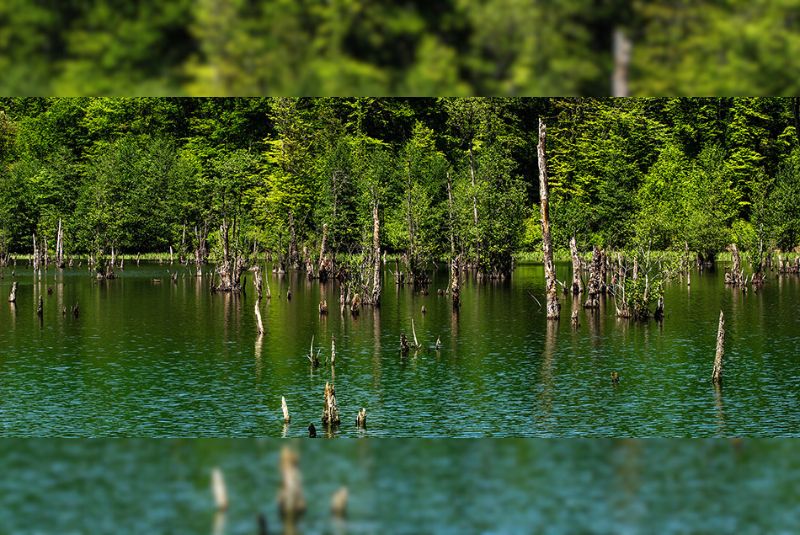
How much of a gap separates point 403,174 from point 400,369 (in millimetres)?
42175

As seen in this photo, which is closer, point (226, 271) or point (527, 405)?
point (527, 405)

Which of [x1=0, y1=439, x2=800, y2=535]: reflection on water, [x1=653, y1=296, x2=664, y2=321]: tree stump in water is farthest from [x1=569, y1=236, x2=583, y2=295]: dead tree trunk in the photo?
[x1=0, y1=439, x2=800, y2=535]: reflection on water

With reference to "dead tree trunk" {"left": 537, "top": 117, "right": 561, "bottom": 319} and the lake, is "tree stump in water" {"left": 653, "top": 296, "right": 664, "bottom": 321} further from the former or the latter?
"dead tree trunk" {"left": 537, "top": 117, "right": 561, "bottom": 319}

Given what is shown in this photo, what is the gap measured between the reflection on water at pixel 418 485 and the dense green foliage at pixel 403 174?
38.9 meters

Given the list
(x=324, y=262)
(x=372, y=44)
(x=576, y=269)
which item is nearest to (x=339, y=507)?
(x=372, y=44)

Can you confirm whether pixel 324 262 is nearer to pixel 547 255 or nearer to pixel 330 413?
pixel 547 255

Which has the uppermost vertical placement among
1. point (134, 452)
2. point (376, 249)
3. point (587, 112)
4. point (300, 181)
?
point (587, 112)

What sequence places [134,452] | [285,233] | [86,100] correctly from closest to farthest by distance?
[134,452]
[285,233]
[86,100]

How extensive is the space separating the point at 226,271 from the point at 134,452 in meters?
36.0

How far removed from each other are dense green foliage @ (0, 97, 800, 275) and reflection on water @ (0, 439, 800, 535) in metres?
38.9

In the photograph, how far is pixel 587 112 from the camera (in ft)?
290

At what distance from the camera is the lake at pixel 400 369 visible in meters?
25.0

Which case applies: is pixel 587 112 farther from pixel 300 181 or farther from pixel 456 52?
pixel 456 52

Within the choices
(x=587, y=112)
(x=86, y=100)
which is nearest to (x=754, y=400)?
(x=587, y=112)
